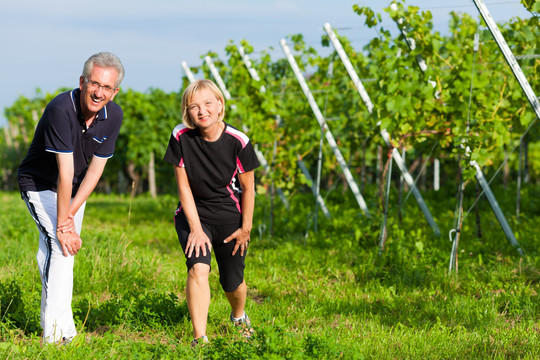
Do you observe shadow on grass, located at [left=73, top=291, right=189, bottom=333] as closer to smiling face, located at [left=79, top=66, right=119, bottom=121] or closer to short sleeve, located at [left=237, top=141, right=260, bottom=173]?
short sleeve, located at [left=237, top=141, right=260, bottom=173]

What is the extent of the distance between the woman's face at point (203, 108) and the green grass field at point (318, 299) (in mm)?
1050

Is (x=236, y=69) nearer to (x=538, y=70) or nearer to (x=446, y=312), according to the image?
(x=538, y=70)

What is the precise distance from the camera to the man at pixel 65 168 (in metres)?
2.75

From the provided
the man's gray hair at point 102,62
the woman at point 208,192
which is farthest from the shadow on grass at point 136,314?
the man's gray hair at point 102,62

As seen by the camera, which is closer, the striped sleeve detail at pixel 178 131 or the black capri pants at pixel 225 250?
the striped sleeve detail at pixel 178 131

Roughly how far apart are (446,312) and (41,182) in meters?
2.56

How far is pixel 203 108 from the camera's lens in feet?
9.34

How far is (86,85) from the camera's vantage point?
275 cm

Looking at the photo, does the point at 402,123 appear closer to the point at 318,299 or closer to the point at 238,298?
the point at 318,299

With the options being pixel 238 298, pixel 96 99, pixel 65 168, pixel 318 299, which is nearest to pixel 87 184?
pixel 65 168

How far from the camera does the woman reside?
2.88 meters

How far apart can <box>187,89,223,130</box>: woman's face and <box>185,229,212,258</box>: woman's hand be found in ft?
1.84

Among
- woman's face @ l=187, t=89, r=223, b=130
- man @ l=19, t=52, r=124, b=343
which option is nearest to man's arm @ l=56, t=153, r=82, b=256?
man @ l=19, t=52, r=124, b=343

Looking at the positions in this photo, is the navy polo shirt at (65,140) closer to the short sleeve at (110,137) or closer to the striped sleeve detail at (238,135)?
the short sleeve at (110,137)
